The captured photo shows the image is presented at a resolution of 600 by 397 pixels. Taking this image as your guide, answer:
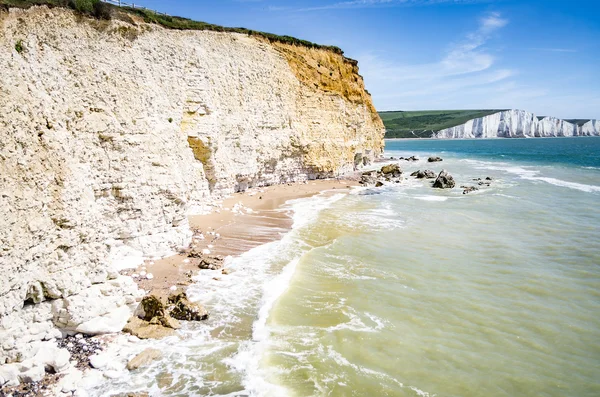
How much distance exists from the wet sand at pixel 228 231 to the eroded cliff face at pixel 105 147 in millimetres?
856

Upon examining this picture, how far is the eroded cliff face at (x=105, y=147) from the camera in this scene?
748 centimetres

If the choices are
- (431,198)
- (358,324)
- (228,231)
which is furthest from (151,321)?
(431,198)

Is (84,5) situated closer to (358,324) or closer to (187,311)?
(187,311)

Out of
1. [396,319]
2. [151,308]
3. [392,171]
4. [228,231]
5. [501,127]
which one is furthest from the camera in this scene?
[501,127]

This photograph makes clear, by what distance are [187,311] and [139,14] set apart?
17112mm

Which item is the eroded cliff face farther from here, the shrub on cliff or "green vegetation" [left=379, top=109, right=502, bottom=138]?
"green vegetation" [left=379, top=109, right=502, bottom=138]

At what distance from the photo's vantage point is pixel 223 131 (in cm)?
2281

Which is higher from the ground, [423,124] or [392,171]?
[423,124]

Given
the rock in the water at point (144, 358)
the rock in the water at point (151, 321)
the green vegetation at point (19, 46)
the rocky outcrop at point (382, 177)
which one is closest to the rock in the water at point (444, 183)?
the rocky outcrop at point (382, 177)

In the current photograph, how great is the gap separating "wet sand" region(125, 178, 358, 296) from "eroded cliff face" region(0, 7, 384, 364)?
2.81 ft

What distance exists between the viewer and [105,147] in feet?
39.3

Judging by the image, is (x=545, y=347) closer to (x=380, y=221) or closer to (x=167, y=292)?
(x=167, y=292)

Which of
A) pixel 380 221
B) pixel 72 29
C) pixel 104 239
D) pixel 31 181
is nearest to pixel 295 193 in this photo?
pixel 380 221

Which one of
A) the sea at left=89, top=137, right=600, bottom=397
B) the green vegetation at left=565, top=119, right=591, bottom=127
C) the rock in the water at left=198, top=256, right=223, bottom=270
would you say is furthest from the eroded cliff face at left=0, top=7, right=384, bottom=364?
the green vegetation at left=565, top=119, right=591, bottom=127
